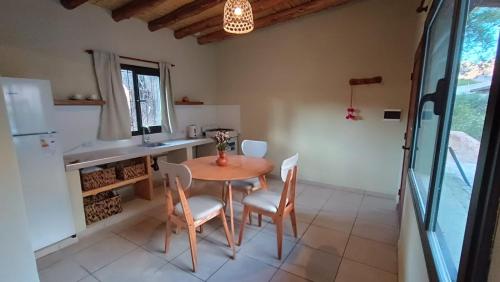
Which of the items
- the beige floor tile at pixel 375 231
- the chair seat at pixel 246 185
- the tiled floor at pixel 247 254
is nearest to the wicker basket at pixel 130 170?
the tiled floor at pixel 247 254

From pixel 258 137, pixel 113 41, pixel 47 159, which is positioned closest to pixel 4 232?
pixel 47 159

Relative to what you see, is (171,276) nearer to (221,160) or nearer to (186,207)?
(186,207)

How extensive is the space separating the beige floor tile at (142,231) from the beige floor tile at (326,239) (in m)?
1.62

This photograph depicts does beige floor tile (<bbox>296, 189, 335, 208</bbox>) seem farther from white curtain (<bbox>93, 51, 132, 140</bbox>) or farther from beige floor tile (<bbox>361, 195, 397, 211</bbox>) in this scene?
white curtain (<bbox>93, 51, 132, 140</bbox>)

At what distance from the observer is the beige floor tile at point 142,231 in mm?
2350

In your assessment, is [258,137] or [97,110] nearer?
[97,110]

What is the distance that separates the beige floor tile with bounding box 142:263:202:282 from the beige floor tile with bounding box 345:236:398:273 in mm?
1405

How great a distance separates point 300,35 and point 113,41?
8.98ft

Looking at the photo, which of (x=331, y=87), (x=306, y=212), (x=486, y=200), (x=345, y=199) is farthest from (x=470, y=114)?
(x=331, y=87)

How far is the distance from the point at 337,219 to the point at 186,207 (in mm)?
1826

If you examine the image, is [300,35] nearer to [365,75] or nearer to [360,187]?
[365,75]

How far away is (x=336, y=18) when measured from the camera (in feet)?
10.7

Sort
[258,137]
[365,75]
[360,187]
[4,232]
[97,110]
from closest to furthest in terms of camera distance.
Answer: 1. [4,232]
2. [97,110]
3. [365,75]
4. [360,187]
5. [258,137]

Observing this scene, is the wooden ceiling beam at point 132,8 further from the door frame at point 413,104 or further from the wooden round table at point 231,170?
the door frame at point 413,104
